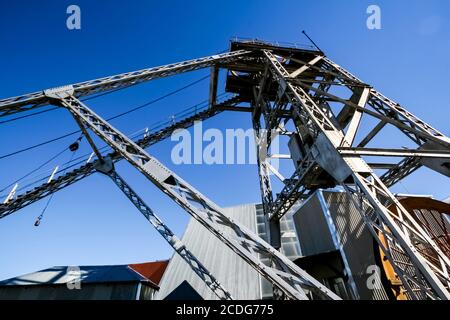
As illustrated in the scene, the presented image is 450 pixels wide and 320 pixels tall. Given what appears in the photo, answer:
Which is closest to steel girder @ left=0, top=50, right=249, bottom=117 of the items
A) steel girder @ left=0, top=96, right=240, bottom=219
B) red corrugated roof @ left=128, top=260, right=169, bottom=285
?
steel girder @ left=0, top=96, right=240, bottom=219

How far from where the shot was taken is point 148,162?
17.6ft

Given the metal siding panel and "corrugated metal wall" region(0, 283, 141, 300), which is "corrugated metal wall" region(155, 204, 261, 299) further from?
the metal siding panel

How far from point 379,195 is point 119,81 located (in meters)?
8.53

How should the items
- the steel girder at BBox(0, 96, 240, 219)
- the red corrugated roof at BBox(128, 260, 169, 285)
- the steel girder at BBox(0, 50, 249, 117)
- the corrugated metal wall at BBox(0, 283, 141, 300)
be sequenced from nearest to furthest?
1. the steel girder at BBox(0, 50, 249, 117)
2. the steel girder at BBox(0, 96, 240, 219)
3. the corrugated metal wall at BBox(0, 283, 141, 300)
4. the red corrugated roof at BBox(128, 260, 169, 285)

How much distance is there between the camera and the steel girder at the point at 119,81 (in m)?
5.80

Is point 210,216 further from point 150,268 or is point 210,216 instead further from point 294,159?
point 150,268

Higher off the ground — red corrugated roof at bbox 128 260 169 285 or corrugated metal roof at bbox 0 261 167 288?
red corrugated roof at bbox 128 260 169 285

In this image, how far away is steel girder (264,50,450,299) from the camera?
3.60 metres

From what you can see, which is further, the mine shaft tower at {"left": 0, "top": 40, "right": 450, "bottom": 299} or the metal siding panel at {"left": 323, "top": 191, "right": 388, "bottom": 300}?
the metal siding panel at {"left": 323, "top": 191, "right": 388, "bottom": 300}

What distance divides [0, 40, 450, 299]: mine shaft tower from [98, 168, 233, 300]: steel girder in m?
0.03

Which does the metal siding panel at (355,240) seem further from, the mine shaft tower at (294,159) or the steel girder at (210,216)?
the steel girder at (210,216)

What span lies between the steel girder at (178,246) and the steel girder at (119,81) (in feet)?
10.7
